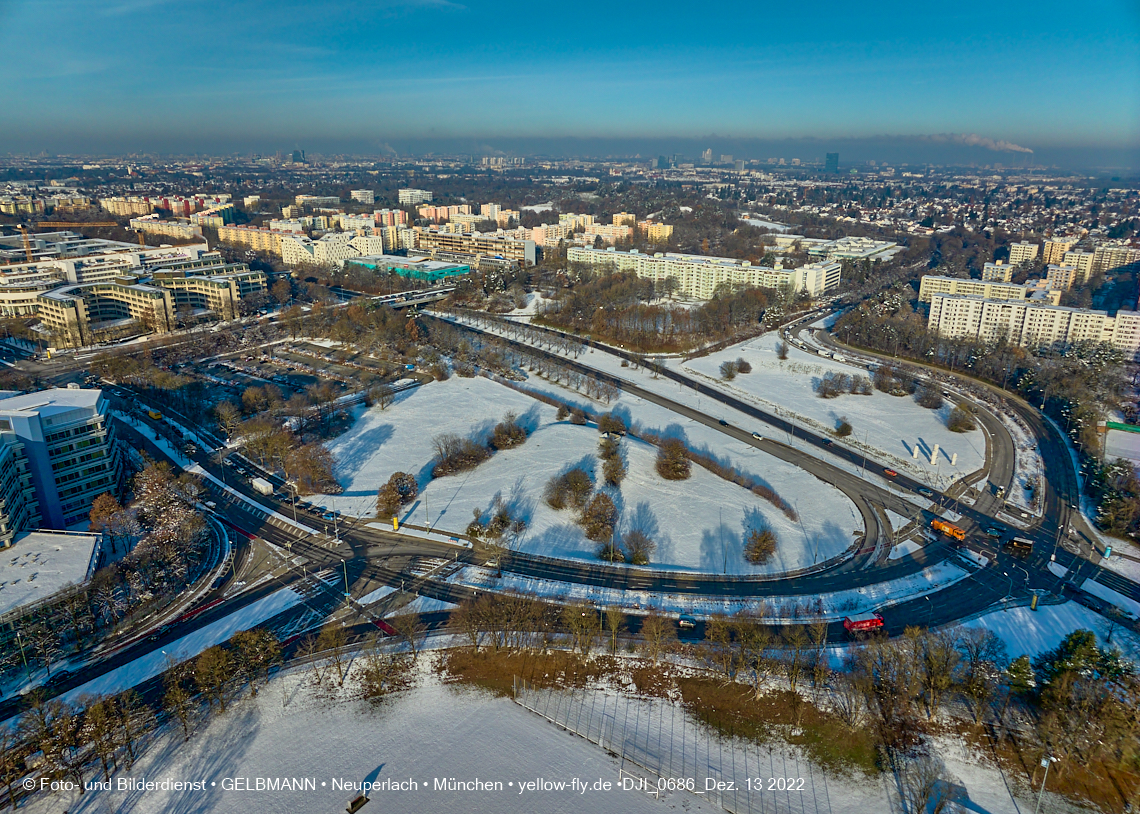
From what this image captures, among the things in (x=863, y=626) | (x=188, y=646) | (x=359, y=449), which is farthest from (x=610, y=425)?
(x=188, y=646)

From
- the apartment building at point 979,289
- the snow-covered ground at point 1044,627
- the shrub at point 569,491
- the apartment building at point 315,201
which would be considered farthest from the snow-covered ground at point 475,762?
the apartment building at point 315,201

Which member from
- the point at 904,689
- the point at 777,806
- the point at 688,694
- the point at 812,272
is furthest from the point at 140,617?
the point at 812,272

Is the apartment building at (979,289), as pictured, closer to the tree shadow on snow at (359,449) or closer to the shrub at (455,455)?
the shrub at (455,455)

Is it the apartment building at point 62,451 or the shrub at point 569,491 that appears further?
the shrub at point 569,491

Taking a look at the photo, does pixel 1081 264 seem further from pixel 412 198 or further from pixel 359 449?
pixel 412 198

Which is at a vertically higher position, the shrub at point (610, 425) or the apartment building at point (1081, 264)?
the apartment building at point (1081, 264)

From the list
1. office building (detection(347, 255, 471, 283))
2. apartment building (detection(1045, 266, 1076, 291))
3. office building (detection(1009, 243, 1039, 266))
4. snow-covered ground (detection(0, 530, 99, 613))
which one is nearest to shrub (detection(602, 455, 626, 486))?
snow-covered ground (detection(0, 530, 99, 613))
